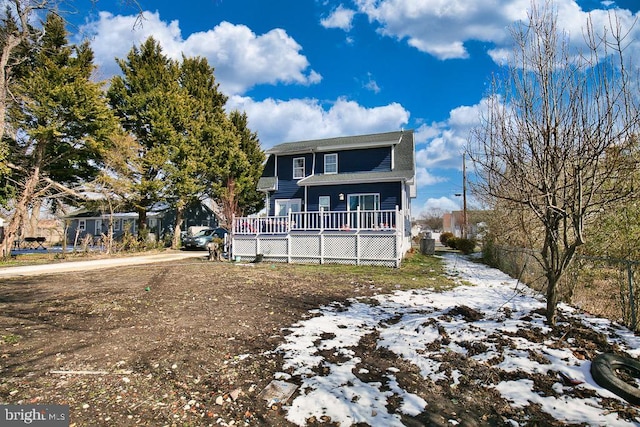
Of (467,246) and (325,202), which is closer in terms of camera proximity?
(325,202)

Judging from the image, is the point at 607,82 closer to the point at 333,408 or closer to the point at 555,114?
the point at 555,114

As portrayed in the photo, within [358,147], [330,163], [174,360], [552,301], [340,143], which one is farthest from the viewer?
[340,143]

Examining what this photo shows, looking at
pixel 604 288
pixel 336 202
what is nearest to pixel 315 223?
pixel 336 202

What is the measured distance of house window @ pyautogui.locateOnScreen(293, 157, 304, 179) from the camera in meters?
18.8

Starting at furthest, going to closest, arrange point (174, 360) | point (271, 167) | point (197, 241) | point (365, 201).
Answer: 1. point (197, 241)
2. point (271, 167)
3. point (365, 201)
4. point (174, 360)

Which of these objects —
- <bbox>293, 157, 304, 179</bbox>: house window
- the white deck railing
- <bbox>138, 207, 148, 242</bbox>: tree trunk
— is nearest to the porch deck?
Answer: the white deck railing

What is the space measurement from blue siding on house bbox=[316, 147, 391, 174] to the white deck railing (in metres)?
4.28

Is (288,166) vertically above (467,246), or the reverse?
(288,166)

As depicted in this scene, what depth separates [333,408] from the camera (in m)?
2.70

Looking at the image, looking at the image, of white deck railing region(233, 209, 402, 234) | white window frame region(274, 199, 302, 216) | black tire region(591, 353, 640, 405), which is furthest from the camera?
white window frame region(274, 199, 302, 216)

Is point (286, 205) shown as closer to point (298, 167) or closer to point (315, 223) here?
point (298, 167)

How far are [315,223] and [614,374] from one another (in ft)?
35.8

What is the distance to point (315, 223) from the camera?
1343 centimetres

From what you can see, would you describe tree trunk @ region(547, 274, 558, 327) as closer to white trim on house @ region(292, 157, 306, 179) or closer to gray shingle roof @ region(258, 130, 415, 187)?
gray shingle roof @ region(258, 130, 415, 187)
